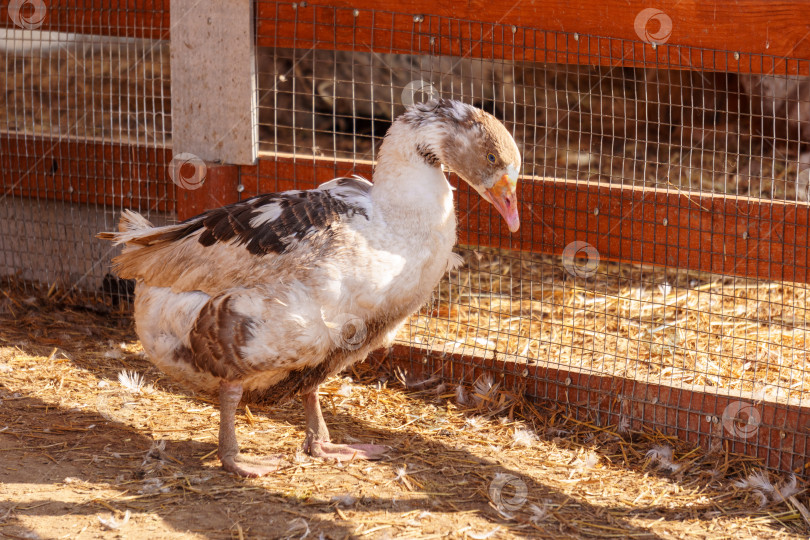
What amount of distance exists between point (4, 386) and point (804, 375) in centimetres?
449

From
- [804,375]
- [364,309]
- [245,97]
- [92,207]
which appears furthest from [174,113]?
[804,375]

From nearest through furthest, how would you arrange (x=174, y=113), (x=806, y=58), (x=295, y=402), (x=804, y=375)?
(x=806, y=58) < (x=804, y=375) < (x=295, y=402) < (x=174, y=113)

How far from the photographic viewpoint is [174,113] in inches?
207

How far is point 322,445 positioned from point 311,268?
1.03 meters

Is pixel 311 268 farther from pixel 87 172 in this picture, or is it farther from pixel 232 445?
pixel 87 172

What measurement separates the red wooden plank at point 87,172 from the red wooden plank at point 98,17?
0.77 metres

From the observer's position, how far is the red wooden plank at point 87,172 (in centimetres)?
577

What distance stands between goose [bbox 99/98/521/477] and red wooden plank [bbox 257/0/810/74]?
958 millimetres

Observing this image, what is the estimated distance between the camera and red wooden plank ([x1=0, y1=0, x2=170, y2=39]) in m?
5.46

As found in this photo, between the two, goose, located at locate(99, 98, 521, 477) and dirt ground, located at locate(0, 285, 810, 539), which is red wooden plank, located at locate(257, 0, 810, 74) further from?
dirt ground, located at locate(0, 285, 810, 539)

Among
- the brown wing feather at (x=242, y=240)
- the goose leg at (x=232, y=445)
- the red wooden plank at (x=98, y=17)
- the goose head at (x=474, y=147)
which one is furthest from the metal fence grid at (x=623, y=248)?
the goose leg at (x=232, y=445)

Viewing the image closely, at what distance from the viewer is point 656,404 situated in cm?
435

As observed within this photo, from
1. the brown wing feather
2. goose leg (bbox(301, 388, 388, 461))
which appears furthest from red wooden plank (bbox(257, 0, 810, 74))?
goose leg (bbox(301, 388, 388, 461))

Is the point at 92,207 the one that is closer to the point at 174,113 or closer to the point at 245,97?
the point at 174,113
